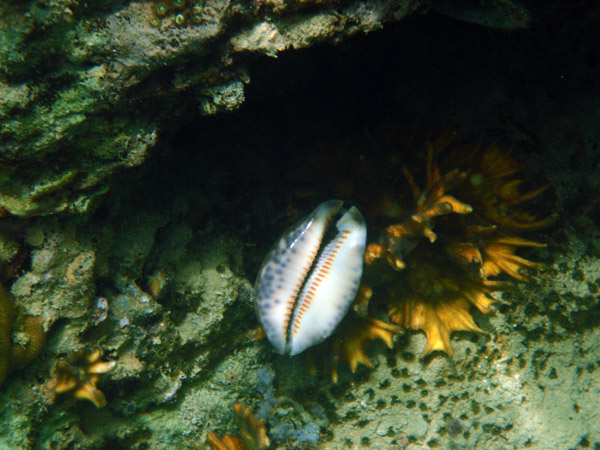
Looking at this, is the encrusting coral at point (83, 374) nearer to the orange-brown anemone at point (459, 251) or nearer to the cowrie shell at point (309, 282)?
the cowrie shell at point (309, 282)

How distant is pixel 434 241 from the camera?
2914mm

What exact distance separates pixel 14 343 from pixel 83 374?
17.5 inches

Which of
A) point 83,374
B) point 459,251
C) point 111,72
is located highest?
point 111,72

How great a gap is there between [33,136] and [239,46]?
1.13m

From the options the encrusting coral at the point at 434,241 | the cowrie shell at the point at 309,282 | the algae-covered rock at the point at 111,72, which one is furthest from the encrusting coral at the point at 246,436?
the algae-covered rock at the point at 111,72

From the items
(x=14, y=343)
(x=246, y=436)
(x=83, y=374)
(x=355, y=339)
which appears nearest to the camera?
(x=14, y=343)

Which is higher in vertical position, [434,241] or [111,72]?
[111,72]

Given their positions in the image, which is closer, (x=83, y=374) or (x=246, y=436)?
(x=83, y=374)

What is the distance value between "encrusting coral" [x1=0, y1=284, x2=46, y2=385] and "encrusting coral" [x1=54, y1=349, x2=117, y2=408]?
0.18 m

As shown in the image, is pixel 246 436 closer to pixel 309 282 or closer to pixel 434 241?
pixel 309 282

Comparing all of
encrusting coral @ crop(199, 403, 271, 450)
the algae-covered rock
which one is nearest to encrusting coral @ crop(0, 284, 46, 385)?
the algae-covered rock

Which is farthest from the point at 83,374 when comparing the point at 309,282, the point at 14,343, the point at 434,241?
the point at 434,241

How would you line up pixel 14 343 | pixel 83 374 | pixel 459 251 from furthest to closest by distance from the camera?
pixel 459 251, pixel 83 374, pixel 14 343

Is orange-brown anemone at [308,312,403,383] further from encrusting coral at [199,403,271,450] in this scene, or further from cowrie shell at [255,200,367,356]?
encrusting coral at [199,403,271,450]
